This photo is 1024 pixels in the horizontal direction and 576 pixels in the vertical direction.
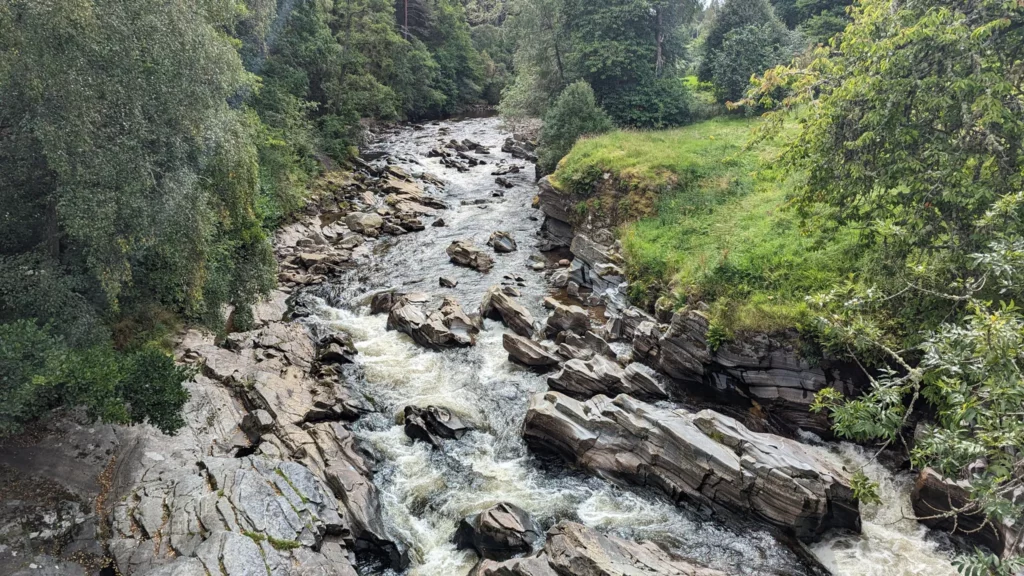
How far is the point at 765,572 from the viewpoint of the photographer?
13789 millimetres

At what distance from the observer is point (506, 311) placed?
1062 inches

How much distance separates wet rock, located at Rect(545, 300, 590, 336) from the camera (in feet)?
81.9

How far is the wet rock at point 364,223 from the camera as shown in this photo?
129 feet

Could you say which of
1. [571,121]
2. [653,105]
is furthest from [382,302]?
[653,105]

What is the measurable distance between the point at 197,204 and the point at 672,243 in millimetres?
19872

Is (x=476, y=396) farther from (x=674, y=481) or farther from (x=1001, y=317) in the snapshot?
(x=1001, y=317)

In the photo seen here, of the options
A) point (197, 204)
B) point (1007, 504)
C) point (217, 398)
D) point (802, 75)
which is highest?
point (802, 75)

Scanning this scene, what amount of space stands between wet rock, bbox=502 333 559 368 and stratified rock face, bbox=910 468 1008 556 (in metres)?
12.2

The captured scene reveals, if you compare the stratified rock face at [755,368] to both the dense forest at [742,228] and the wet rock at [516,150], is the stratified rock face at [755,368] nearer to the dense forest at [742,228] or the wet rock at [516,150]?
the dense forest at [742,228]

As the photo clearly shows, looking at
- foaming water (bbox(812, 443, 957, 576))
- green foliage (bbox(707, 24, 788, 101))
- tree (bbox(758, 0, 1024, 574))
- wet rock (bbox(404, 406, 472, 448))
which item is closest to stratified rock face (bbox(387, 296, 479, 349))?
wet rock (bbox(404, 406, 472, 448))

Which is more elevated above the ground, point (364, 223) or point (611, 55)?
A: point (611, 55)

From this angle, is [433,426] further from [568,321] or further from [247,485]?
[568,321]

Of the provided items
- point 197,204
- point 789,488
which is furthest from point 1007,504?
point 197,204

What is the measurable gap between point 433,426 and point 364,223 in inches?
935
